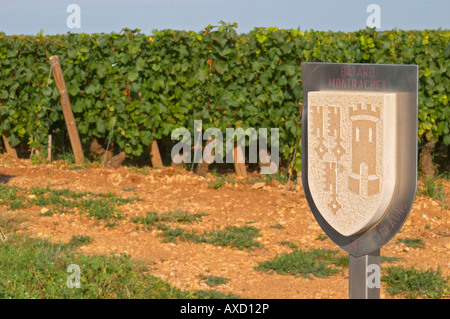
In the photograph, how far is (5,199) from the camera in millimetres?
7449

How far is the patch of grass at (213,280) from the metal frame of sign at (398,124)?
1398 millimetres

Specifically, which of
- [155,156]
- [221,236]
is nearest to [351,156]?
[221,236]

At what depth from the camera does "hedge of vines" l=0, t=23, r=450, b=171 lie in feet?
28.6

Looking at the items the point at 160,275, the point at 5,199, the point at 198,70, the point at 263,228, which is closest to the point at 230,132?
the point at 198,70

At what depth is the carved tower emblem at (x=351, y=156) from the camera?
12.1 ft

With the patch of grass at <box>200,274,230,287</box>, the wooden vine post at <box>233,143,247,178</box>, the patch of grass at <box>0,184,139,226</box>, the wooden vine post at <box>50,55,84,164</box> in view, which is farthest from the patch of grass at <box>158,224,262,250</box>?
the wooden vine post at <box>50,55,84,164</box>

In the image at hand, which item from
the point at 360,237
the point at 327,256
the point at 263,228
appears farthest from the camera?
the point at 263,228

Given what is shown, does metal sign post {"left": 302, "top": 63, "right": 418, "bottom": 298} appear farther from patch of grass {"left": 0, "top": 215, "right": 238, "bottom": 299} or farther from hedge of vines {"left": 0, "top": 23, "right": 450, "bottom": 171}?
hedge of vines {"left": 0, "top": 23, "right": 450, "bottom": 171}

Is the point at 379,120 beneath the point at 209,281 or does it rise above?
above

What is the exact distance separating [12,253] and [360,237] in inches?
123

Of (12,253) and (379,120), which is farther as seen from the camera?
(12,253)

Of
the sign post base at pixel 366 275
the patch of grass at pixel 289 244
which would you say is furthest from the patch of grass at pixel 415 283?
the patch of grass at pixel 289 244

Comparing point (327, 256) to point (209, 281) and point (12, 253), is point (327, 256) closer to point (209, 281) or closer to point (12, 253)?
point (209, 281)

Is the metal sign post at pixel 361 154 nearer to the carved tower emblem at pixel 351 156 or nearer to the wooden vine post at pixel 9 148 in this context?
the carved tower emblem at pixel 351 156
